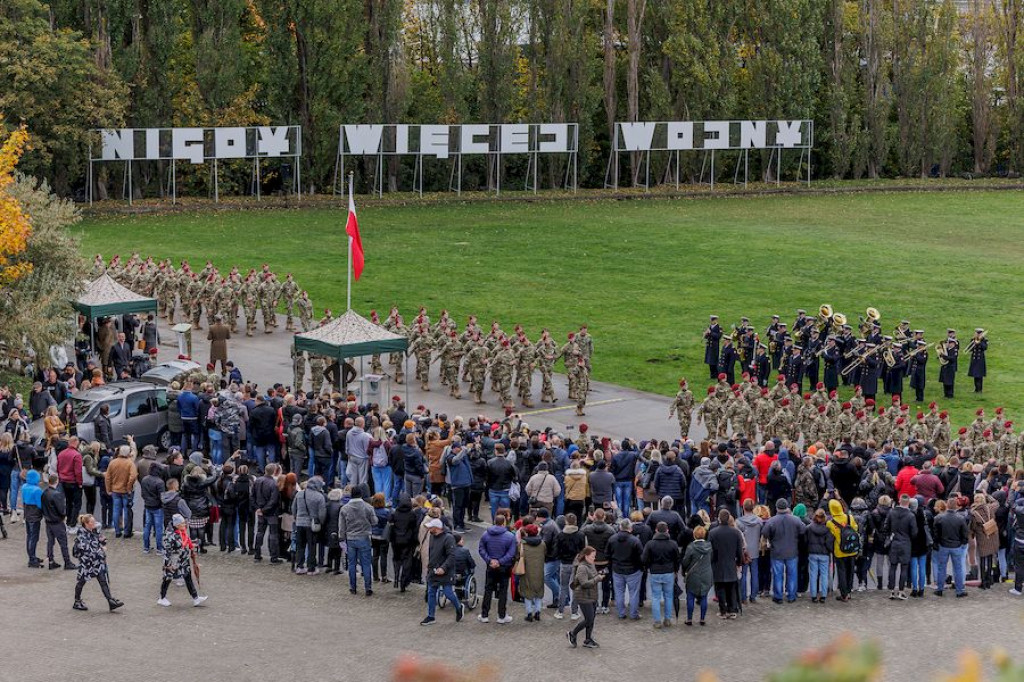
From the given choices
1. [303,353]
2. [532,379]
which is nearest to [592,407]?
[532,379]

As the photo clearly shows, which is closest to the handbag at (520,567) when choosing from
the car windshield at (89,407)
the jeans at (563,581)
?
the jeans at (563,581)

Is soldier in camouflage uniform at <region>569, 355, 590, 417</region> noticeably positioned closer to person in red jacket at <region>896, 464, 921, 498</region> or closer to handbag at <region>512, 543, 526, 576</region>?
person in red jacket at <region>896, 464, 921, 498</region>

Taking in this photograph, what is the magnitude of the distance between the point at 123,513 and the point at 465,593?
17.1 ft

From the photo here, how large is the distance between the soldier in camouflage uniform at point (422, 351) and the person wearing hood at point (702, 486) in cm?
994

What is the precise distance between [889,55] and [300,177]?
2913 cm

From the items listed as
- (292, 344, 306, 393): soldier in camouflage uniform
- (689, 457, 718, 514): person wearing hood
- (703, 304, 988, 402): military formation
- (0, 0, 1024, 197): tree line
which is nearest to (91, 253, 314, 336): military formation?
(292, 344, 306, 393): soldier in camouflage uniform

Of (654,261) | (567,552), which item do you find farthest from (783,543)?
(654,261)

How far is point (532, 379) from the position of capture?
86.2 feet

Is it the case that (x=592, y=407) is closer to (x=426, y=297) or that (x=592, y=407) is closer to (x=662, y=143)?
(x=426, y=297)

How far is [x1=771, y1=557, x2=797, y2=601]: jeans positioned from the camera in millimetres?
14836

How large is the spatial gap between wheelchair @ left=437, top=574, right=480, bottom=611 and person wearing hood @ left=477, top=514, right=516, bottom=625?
0.90 feet

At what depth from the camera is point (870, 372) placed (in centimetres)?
2498

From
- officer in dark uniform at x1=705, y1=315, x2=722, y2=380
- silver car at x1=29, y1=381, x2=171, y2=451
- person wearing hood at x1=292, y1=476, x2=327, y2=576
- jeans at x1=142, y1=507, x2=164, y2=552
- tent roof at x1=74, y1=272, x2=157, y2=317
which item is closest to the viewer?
person wearing hood at x1=292, y1=476, x2=327, y2=576

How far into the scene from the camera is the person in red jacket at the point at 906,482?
53.5ft
